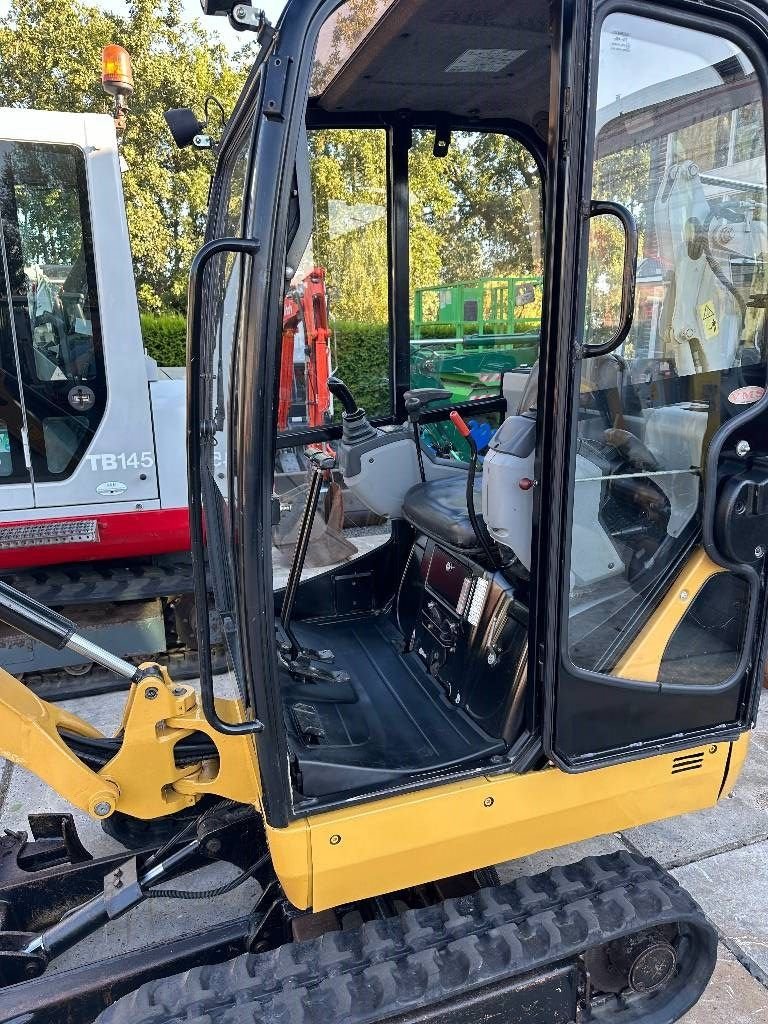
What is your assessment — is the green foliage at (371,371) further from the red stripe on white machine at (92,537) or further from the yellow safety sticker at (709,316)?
the yellow safety sticker at (709,316)

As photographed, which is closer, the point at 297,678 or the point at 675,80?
the point at 675,80

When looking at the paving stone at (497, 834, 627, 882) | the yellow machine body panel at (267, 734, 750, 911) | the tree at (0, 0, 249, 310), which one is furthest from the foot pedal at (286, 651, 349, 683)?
the tree at (0, 0, 249, 310)

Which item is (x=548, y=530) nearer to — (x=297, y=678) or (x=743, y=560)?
(x=743, y=560)

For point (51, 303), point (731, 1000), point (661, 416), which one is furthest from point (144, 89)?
point (731, 1000)

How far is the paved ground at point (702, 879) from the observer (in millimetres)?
2082

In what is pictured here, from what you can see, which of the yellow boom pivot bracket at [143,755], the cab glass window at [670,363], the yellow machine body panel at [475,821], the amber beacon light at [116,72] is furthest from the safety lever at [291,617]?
the amber beacon light at [116,72]

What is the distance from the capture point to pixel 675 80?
1664 millimetres

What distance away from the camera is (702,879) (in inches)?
98.0

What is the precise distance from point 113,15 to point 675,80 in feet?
46.4

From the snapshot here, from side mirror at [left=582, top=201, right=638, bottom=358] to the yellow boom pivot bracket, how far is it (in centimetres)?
123

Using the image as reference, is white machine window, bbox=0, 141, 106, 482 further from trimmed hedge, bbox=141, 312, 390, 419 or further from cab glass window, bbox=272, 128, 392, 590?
trimmed hedge, bbox=141, 312, 390, 419

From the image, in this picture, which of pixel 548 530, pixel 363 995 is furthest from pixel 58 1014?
pixel 548 530

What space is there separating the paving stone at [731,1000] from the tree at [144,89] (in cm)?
1160

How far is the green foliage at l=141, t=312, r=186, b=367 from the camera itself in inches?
436
